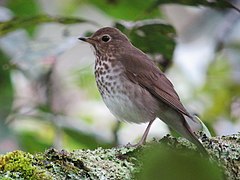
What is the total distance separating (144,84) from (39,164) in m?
1.51

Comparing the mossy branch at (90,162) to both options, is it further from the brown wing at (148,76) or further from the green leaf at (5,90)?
the green leaf at (5,90)

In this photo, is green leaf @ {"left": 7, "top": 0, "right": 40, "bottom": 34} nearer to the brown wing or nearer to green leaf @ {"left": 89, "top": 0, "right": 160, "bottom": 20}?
green leaf @ {"left": 89, "top": 0, "right": 160, "bottom": 20}

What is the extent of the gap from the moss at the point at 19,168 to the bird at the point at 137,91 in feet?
4.36

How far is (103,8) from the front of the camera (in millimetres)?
3965

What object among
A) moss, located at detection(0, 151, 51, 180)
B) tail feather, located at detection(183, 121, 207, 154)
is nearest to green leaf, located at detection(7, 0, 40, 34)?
tail feather, located at detection(183, 121, 207, 154)

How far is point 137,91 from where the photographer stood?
295 cm

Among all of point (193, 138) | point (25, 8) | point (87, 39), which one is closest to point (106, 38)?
point (87, 39)

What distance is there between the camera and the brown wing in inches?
111

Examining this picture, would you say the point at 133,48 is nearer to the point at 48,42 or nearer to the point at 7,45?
the point at 48,42

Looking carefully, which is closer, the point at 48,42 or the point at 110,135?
the point at 48,42

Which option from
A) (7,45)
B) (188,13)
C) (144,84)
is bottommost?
(144,84)

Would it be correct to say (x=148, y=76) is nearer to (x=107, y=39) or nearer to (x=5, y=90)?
(x=107, y=39)

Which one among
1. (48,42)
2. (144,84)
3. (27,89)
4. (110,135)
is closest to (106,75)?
(144,84)

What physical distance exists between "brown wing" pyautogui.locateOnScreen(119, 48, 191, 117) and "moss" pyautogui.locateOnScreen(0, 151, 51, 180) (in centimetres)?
136
